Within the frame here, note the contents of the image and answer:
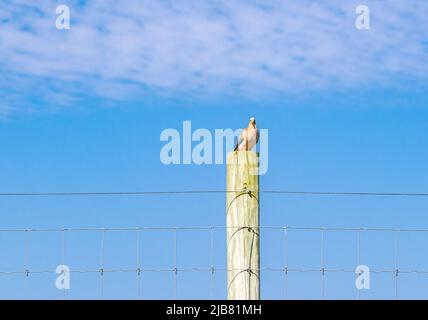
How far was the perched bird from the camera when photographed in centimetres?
930

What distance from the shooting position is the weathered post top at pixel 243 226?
8.89 meters

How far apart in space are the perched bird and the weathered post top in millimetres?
155

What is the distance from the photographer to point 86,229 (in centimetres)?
930

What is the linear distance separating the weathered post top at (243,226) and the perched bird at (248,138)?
16 centimetres

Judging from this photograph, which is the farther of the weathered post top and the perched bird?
the perched bird

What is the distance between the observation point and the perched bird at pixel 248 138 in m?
9.30

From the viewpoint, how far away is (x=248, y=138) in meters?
9.30

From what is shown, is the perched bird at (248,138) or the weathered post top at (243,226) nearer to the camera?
the weathered post top at (243,226)

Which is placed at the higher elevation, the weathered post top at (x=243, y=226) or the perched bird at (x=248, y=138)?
the perched bird at (x=248, y=138)

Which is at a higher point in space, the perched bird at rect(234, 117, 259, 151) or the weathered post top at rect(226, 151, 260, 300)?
the perched bird at rect(234, 117, 259, 151)

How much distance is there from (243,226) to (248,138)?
3.44 feet
